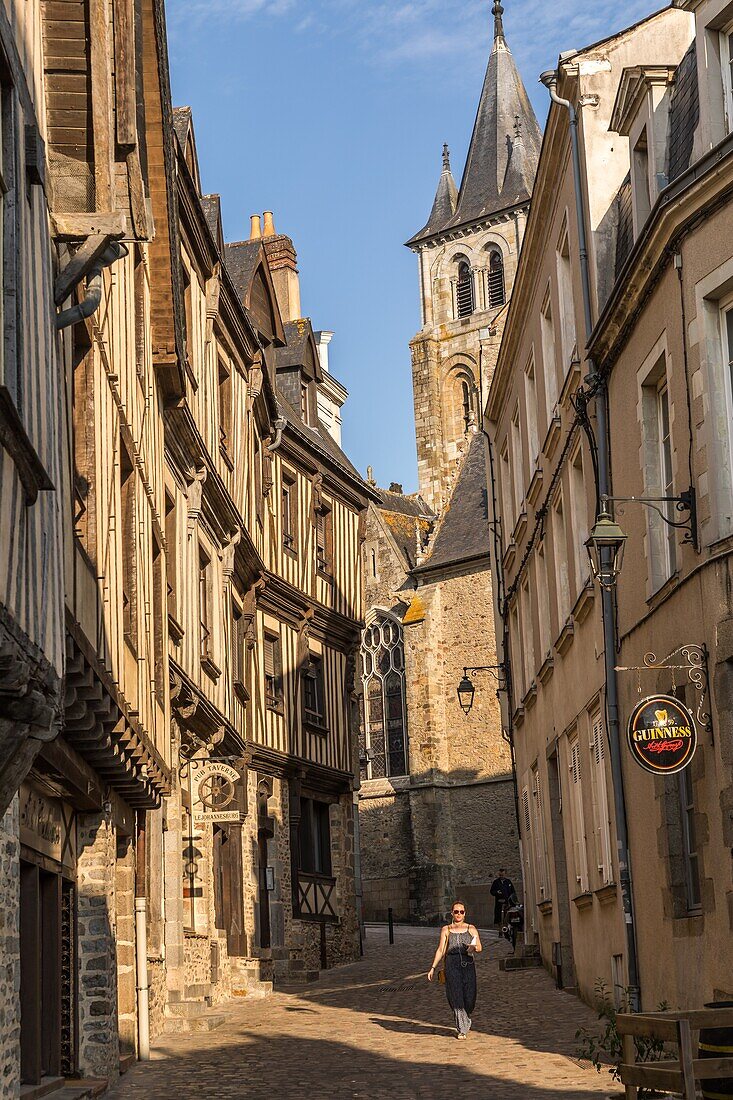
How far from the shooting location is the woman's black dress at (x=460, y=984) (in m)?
12.5

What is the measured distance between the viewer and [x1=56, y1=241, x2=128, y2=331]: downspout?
761cm

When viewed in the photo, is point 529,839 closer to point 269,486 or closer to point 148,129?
point 269,486

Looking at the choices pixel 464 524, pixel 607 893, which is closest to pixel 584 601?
pixel 607 893

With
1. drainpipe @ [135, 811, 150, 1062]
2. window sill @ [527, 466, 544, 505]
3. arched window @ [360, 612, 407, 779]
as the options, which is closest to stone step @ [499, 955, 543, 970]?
window sill @ [527, 466, 544, 505]

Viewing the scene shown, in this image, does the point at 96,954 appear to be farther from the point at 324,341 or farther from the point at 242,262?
the point at 324,341

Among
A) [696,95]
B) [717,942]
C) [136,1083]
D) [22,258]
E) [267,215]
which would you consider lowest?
[136,1083]

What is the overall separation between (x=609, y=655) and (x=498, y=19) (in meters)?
58.4

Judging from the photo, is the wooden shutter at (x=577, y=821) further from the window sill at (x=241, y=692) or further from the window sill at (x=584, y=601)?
the window sill at (x=241, y=692)

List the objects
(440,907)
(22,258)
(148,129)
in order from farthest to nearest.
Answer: (440,907)
(148,129)
(22,258)

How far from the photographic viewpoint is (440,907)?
121 feet

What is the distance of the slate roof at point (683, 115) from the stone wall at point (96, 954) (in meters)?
6.06

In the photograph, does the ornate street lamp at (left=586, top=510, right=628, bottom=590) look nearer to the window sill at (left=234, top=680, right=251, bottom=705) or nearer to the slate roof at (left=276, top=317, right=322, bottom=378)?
the window sill at (left=234, top=680, right=251, bottom=705)

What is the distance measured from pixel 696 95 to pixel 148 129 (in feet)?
16.1

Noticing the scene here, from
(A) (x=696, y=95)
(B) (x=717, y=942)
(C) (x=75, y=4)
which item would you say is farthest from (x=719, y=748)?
(C) (x=75, y=4)
